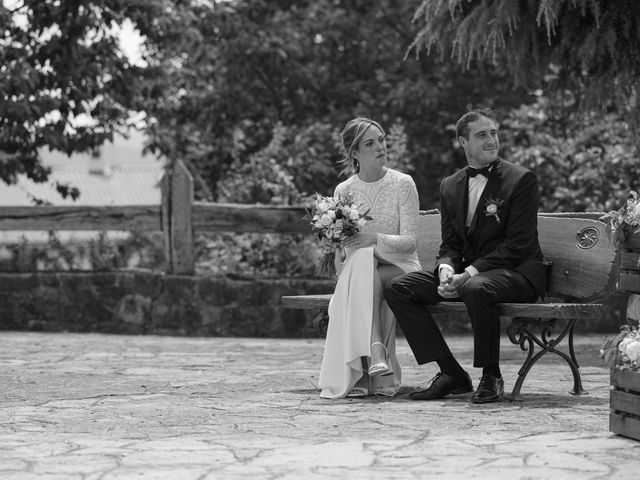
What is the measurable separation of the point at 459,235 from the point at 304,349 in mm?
3590

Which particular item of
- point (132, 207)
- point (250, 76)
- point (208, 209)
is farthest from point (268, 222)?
point (250, 76)

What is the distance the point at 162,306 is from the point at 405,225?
17.4 ft

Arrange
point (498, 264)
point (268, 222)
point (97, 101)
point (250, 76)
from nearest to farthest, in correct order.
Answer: point (498, 264)
point (268, 222)
point (97, 101)
point (250, 76)

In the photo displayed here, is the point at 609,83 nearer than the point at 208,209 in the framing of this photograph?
Yes

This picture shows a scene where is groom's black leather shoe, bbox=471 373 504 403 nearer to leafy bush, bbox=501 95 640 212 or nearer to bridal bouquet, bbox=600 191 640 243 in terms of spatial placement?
bridal bouquet, bbox=600 191 640 243

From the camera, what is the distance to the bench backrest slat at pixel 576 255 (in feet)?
23.2

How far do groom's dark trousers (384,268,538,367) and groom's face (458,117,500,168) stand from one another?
708 mm

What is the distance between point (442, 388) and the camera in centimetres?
693

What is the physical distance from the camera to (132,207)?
41.0 feet

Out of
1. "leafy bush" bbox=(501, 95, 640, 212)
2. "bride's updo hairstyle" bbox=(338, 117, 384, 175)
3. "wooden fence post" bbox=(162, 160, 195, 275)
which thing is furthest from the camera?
"leafy bush" bbox=(501, 95, 640, 212)

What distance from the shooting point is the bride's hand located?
290 inches

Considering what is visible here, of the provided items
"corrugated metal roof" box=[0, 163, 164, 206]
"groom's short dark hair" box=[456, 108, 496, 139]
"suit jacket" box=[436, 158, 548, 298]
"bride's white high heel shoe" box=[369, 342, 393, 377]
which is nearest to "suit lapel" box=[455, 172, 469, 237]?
"suit jacket" box=[436, 158, 548, 298]

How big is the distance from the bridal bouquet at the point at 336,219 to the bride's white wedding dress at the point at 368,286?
147 millimetres

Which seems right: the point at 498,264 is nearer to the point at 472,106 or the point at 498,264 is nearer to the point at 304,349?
the point at 304,349
